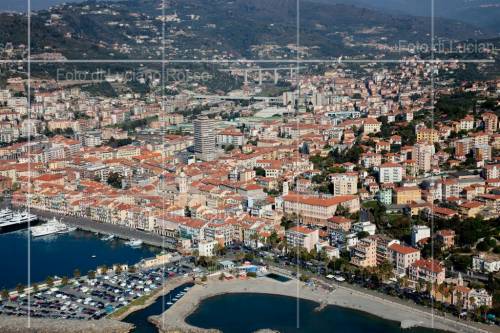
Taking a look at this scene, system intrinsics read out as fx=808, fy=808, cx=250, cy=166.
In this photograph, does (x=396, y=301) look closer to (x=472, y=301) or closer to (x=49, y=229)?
(x=472, y=301)

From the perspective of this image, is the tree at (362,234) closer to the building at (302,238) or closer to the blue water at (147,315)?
the building at (302,238)

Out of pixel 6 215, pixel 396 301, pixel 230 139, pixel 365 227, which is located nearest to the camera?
pixel 396 301

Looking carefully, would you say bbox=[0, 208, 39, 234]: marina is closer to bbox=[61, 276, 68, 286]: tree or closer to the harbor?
the harbor

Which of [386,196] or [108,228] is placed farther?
[386,196]

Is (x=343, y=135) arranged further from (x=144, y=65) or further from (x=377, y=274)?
(x=144, y=65)

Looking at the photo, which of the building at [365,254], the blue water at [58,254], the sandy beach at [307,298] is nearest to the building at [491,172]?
the building at [365,254]

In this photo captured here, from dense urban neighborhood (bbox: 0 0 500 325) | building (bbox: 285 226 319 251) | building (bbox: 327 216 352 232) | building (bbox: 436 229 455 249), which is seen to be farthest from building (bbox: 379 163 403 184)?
building (bbox: 436 229 455 249)

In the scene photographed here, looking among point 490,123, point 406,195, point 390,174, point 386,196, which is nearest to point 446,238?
point 406,195
